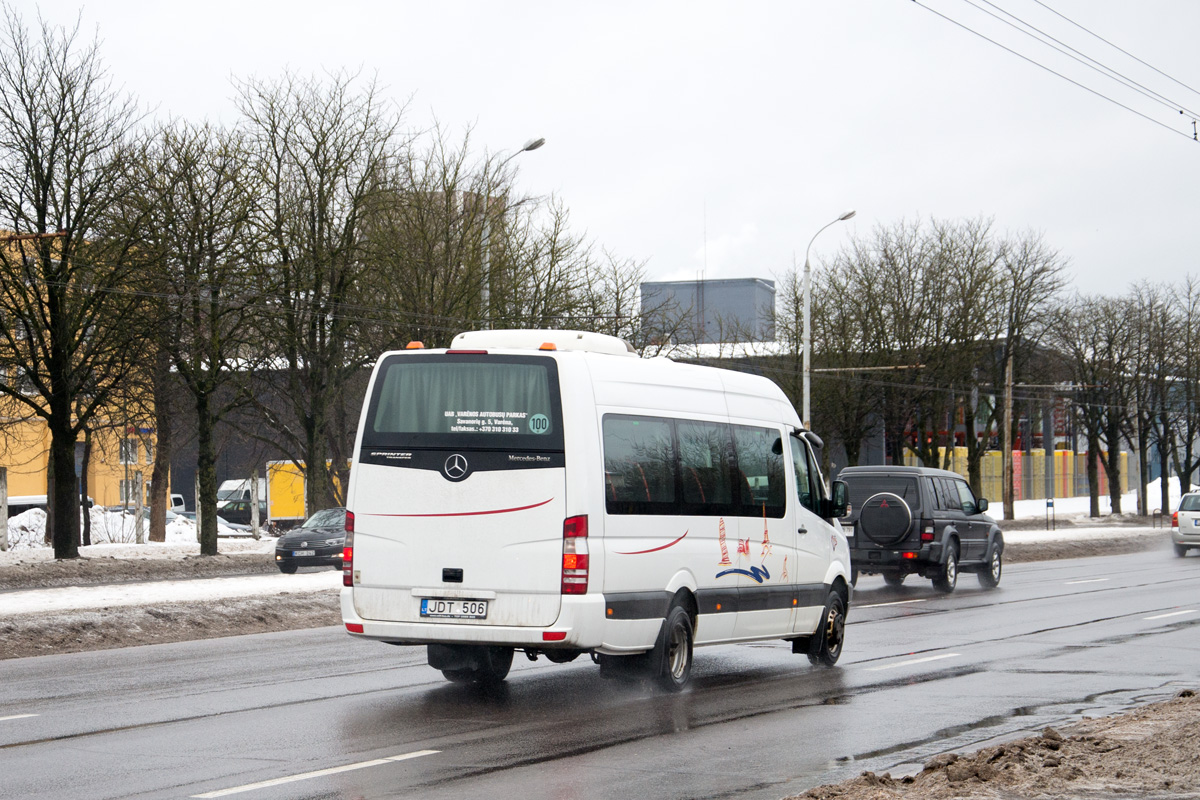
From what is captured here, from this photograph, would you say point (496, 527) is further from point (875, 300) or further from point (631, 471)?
point (875, 300)

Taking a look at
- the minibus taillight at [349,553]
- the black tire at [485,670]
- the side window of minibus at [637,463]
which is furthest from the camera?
the black tire at [485,670]

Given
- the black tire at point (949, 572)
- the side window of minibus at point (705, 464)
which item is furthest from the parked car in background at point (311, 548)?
the side window of minibus at point (705, 464)

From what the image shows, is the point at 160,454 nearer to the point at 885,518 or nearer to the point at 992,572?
the point at 885,518

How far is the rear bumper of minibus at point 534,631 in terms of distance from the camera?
32.7ft

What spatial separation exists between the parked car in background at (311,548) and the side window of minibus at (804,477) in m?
19.3

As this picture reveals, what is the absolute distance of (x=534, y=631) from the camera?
1000cm

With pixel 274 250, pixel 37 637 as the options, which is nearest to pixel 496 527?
pixel 37 637

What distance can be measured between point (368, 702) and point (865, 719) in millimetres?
3640

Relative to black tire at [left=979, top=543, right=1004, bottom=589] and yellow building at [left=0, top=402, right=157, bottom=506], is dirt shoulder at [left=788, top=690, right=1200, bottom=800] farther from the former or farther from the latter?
yellow building at [left=0, top=402, right=157, bottom=506]

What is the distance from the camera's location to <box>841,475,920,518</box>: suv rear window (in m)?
23.8

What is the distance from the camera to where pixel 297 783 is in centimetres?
730

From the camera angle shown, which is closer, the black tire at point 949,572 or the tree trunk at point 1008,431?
the black tire at point 949,572

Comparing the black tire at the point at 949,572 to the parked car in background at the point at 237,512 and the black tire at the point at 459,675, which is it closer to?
the black tire at the point at 459,675

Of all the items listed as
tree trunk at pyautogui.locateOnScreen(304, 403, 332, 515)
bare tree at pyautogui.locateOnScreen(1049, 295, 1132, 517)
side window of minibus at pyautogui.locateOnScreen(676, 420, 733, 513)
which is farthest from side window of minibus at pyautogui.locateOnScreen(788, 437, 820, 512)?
bare tree at pyautogui.locateOnScreen(1049, 295, 1132, 517)
